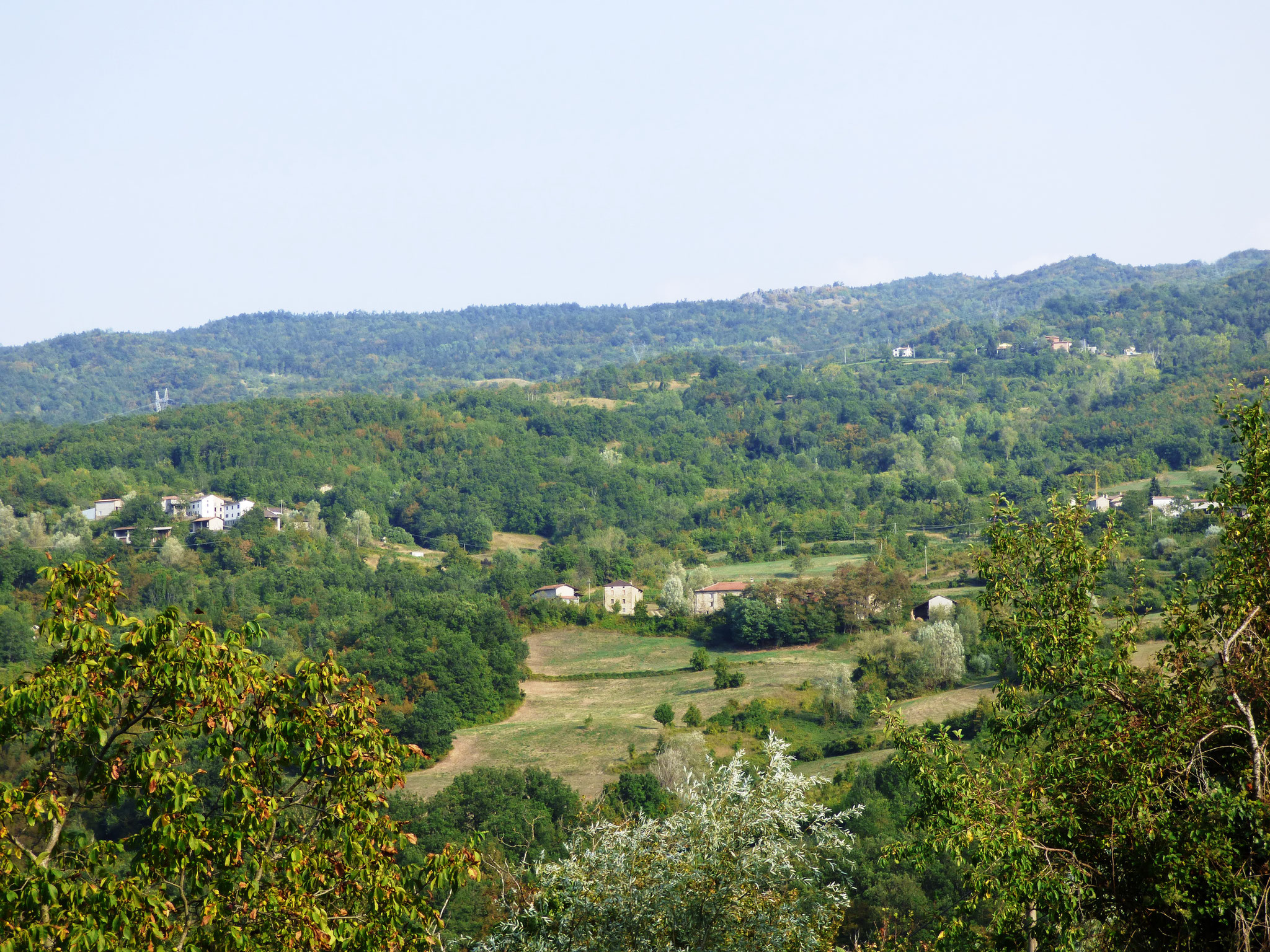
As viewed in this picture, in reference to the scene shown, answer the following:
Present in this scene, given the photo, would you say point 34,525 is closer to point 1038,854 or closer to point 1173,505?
point 1173,505

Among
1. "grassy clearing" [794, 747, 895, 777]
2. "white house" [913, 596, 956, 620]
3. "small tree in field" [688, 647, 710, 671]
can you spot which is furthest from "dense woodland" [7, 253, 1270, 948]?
"small tree in field" [688, 647, 710, 671]

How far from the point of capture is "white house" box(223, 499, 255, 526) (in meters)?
94.7

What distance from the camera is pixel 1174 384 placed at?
424 feet

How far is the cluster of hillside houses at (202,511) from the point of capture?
9119cm

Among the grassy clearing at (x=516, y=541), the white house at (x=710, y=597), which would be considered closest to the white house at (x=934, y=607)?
the white house at (x=710, y=597)

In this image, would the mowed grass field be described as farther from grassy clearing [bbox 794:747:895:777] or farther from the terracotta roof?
Answer: grassy clearing [bbox 794:747:895:777]

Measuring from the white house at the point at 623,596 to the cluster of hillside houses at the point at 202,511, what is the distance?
3140 centimetres

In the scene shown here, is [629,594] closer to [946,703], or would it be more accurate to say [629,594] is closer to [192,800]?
[946,703]

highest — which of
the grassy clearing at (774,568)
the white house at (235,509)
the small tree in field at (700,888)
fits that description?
the small tree in field at (700,888)

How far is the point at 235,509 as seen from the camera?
320 ft

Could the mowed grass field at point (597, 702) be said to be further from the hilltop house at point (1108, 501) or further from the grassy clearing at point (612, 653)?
the hilltop house at point (1108, 501)

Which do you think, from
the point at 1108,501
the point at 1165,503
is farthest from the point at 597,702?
the point at 1165,503

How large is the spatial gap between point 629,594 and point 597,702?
71.9 feet

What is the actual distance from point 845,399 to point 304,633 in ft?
337
